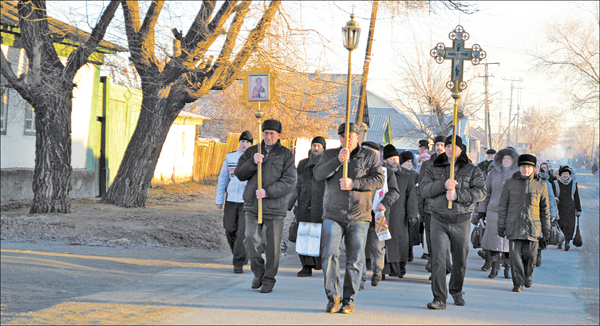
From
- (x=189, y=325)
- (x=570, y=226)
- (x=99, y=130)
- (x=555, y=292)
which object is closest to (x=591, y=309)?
(x=555, y=292)

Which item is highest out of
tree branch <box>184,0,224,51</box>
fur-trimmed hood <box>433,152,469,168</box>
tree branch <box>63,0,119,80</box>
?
tree branch <box>184,0,224,51</box>

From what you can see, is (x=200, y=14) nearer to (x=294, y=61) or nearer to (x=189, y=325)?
(x=294, y=61)

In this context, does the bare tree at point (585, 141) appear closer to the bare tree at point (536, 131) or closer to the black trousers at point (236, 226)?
the bare tree at point (536, 131)

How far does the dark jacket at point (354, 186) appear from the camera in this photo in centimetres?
667

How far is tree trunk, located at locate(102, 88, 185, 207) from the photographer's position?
583 inches

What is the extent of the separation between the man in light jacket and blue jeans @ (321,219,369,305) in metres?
2.53

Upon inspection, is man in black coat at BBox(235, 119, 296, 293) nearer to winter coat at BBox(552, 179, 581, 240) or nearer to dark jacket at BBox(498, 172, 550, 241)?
dark jacket at BBox(498, 172, 550, 241)

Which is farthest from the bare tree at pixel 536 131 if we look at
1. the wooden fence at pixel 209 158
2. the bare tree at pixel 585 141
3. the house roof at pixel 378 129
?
the wooden fence at pixel 209 158

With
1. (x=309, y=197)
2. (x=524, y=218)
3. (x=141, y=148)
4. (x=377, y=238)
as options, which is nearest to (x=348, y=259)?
(x=377, y=238)

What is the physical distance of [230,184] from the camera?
362 inches

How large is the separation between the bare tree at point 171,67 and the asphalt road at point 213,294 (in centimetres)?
399

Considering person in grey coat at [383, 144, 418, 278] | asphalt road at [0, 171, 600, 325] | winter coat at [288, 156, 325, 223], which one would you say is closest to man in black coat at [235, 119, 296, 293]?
asphalt road at [0, 171, 600, 325]

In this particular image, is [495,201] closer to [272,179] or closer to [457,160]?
[457,160]

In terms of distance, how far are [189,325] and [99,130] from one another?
49.5 ft
